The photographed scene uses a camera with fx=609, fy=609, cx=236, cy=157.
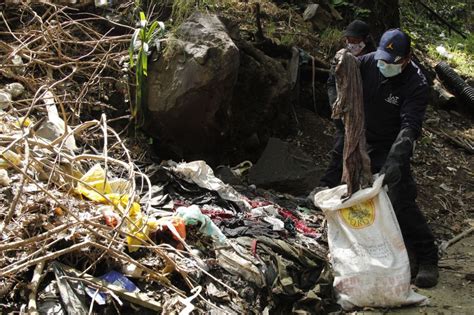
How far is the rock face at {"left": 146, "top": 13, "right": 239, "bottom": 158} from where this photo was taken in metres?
5.25

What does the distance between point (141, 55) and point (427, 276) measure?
2946 mm

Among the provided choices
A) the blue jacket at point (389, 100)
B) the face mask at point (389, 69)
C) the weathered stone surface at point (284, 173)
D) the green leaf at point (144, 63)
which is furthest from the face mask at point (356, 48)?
the green leaf at point (144, 63)

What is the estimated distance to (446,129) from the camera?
789cm

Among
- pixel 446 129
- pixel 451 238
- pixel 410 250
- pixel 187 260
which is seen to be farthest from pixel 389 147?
pixel 446 129

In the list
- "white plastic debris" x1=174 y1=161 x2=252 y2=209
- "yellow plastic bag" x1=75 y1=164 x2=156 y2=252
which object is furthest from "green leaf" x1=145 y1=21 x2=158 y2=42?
"yellow plastic bag" x1=75 y1=164 x2=156 y2=252

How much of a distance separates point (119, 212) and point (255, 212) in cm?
127

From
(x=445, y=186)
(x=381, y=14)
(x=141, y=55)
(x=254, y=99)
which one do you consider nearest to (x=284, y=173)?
(x=254, y=99)

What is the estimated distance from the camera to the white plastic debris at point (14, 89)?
514 cm

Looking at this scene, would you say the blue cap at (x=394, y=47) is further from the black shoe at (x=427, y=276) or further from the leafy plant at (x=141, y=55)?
the leafy plant at (x=141, y=55)

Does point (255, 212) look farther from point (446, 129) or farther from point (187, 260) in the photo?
point (446, 129)

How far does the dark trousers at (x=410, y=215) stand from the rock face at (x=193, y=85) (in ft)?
5.38

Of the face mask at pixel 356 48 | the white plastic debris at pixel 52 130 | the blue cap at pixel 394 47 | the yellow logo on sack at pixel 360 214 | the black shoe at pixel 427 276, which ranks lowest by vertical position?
the black shoe at pixel 427 276

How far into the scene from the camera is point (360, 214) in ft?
12.5

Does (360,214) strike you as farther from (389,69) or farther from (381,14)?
(381,14)
